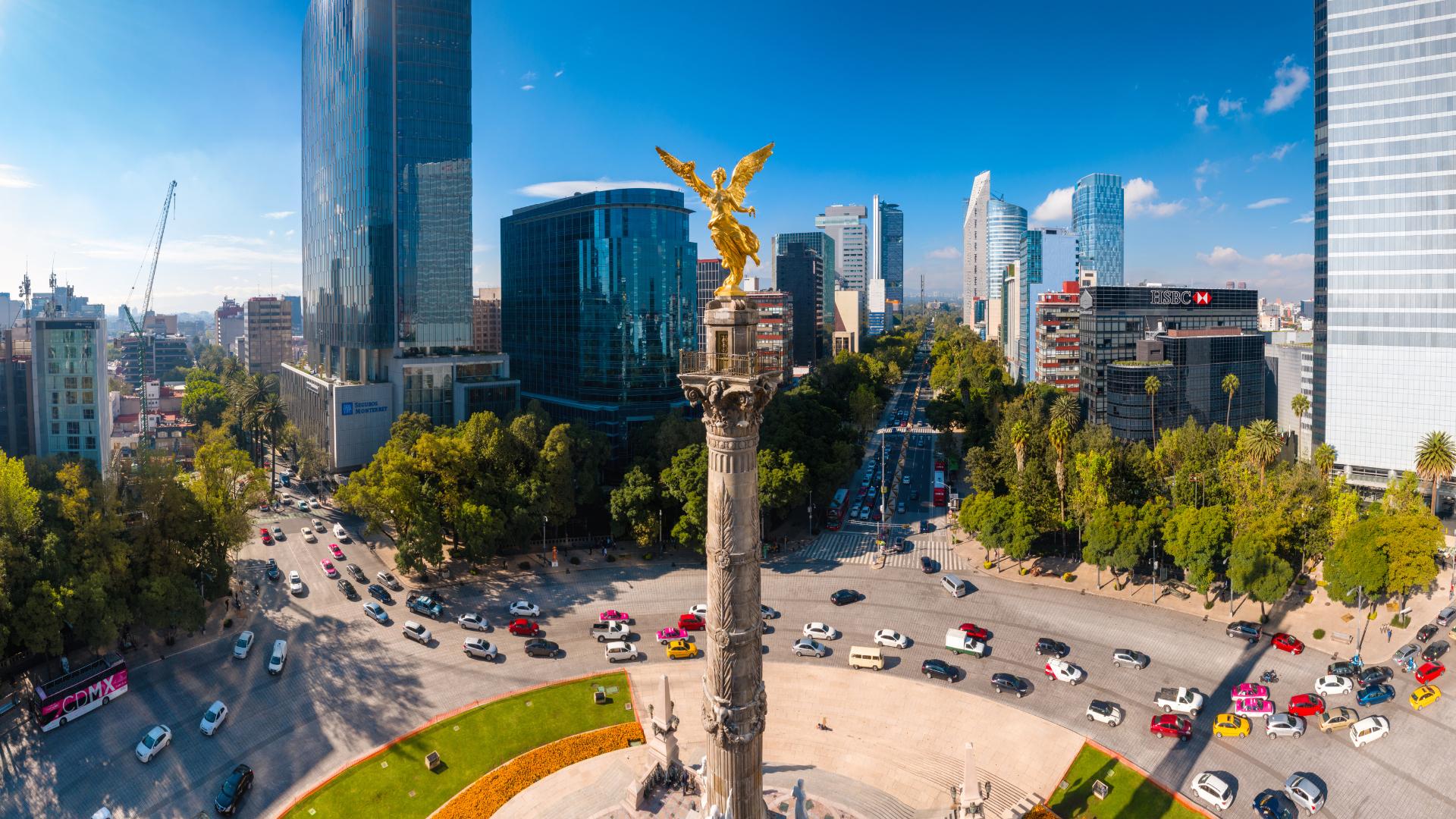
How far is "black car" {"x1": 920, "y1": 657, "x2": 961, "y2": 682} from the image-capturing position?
174ft

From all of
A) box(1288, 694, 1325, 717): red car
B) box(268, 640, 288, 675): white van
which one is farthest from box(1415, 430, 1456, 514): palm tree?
box(268, 640, 288, 675): white van

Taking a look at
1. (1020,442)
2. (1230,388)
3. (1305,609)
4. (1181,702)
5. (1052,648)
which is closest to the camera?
(1181,702)

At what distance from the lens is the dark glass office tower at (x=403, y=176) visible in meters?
102

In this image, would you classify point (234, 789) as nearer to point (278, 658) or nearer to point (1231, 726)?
point (278, 658)

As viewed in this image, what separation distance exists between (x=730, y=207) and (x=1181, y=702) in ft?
141

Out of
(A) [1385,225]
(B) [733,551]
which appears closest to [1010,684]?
(B) [733,551]

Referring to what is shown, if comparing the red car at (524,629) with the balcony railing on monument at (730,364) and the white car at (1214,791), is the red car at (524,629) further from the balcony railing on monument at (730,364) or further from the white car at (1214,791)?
the white car at (1214,791)

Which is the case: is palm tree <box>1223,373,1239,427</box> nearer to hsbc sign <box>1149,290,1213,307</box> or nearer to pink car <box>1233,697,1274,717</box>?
hsbc sign <box>1149,290,1213,307</box>

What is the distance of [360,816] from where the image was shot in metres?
39.6

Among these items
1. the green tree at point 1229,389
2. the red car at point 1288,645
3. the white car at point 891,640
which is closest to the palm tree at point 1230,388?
the green tree at point 1229,389

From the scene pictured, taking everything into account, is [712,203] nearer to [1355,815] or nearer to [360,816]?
[360,816]

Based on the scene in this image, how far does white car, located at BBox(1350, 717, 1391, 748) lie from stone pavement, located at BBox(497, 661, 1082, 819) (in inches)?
618

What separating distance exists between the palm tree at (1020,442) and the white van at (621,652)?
45.5 m

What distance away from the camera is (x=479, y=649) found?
55.5m
